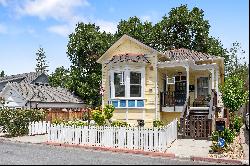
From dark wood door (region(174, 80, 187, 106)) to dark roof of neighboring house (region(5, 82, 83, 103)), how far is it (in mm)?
18128

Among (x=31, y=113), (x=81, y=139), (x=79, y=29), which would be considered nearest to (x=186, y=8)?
(x=79, y=29)

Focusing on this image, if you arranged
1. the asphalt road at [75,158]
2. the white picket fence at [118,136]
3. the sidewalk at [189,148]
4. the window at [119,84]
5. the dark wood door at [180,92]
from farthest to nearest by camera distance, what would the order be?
the window at [119,84], the dark wood door at [180,92], the white picket fence at [118,136], the sidewalk at [189,148], the asphalt road at [75,158]

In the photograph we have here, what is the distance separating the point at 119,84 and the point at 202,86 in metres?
6.07

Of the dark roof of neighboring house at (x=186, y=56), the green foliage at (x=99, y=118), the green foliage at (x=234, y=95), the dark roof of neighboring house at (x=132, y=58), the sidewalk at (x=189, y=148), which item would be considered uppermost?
the dark roof of neighboring house at (x=186, y=56)

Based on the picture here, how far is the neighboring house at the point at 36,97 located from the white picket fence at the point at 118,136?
59.6ft

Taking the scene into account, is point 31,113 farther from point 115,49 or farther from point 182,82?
point 182,82

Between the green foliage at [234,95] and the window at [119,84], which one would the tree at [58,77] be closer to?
the window at [119,84]

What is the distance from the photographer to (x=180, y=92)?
2355cm

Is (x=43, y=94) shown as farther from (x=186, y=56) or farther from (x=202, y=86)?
(x=202, y=86)

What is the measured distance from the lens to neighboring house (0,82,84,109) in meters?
36.3

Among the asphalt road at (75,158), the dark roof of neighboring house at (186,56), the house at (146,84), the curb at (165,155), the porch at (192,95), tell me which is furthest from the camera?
the dark roof of neighboring house at (186,56)

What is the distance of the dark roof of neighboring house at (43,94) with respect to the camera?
37022 millimetres

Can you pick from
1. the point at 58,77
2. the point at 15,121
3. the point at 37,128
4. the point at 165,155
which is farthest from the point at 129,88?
the point at 58,77

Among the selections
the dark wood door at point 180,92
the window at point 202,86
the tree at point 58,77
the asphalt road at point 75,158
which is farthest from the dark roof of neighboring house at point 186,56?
the tree at point 58,77
